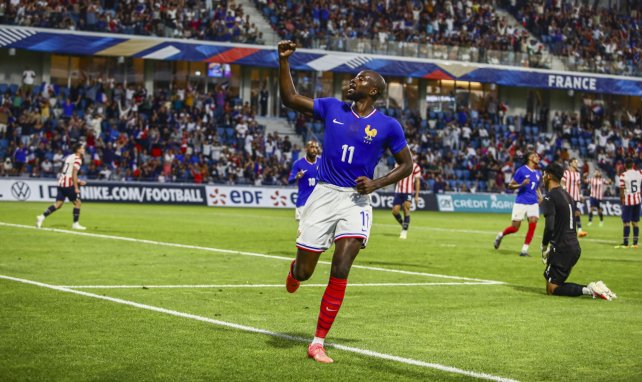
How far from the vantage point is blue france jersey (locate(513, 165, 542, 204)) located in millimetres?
23766

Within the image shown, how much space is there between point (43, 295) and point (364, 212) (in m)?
5.21

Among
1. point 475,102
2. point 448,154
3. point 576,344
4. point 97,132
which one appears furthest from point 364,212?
point 475,102

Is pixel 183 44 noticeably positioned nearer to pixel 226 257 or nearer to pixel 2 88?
pixel 2 88

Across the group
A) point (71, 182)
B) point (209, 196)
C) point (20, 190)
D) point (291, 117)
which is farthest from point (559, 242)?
point (291, 117)

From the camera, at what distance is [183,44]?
49594 mm

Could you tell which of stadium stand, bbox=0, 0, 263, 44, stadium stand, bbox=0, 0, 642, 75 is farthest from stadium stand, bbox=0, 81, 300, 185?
stadium stand, bbox=0, 0, 642, 75

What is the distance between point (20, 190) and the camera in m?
41.0

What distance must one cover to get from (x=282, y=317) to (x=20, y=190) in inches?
1260

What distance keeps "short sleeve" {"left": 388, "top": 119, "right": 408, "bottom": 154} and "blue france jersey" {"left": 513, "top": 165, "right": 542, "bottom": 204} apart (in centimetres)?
1467

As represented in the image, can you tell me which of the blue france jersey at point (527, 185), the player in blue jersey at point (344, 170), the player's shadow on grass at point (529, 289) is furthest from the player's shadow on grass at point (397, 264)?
the player in blue jersey at point (344, 170)

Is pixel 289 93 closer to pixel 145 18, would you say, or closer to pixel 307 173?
pixel 307 173

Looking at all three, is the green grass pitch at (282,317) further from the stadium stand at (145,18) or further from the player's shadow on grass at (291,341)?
the stadium stand at (145,18)

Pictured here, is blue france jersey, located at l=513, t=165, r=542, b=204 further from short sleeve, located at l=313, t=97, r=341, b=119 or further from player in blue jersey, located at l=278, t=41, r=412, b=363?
short sleeve, located at l=313, t=97, r=341, b=119

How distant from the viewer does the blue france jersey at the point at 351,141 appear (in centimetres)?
940
